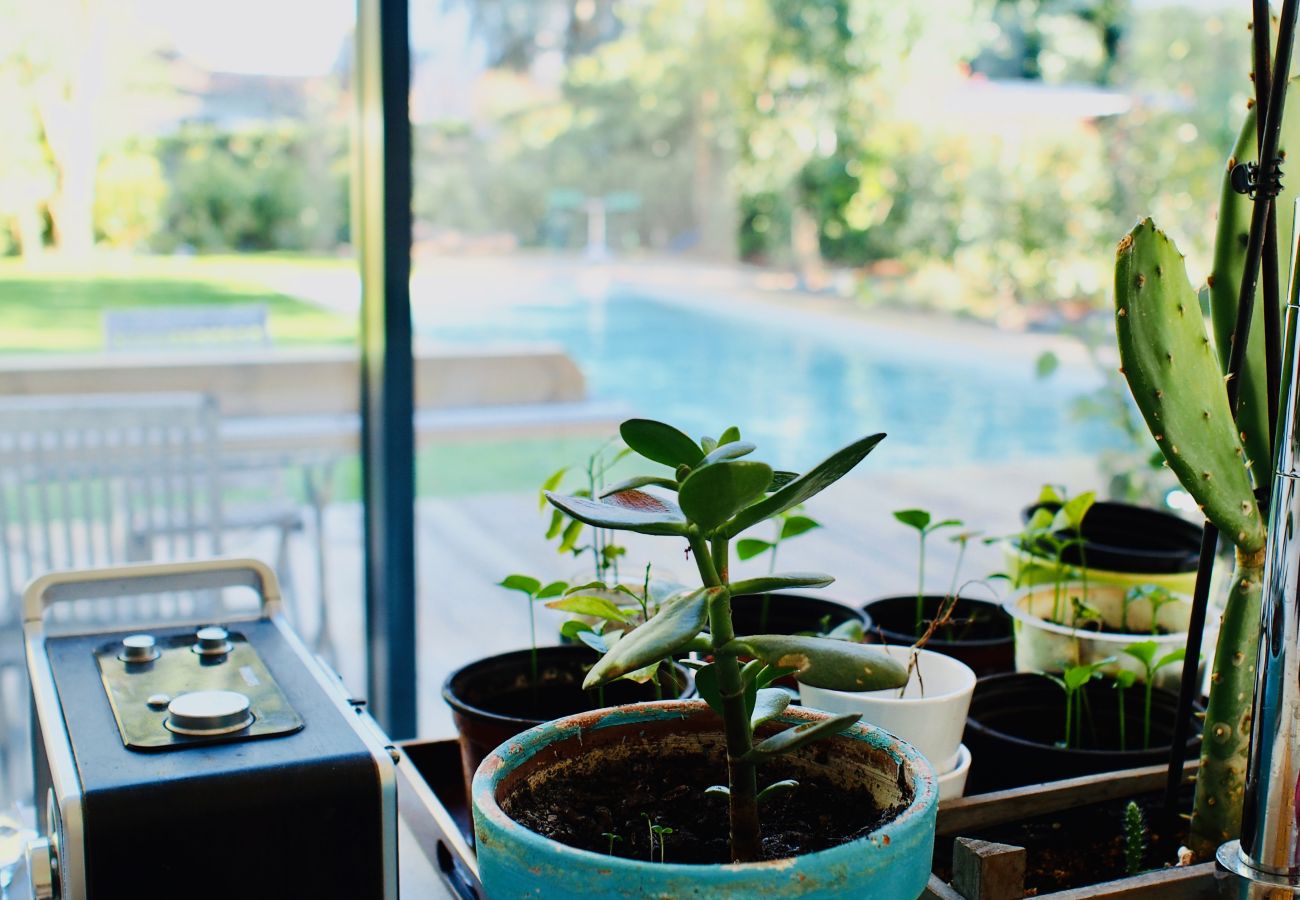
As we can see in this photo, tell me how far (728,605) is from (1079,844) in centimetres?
47

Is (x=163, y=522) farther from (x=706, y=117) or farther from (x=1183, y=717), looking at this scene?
(x=706, y=117)

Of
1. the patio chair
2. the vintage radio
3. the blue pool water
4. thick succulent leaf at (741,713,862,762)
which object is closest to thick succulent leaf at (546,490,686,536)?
thick succulent leaf at (741,713,862,762)

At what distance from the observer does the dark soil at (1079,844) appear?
87 centimetres

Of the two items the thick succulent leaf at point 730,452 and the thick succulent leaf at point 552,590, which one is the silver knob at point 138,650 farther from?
the thick succulent leaf at point 730,452

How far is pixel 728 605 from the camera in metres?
0.57

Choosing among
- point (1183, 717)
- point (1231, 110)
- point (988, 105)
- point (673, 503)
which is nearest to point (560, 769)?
point (673, 503)

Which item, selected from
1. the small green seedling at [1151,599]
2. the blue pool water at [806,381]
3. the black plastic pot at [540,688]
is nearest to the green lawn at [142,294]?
the blue pool water at [806,381]

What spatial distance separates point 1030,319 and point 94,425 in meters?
4.45

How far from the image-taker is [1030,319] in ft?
18.4

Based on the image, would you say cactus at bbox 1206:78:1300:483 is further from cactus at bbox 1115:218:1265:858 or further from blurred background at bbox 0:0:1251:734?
blurred background at bbox 0:0:1251:734

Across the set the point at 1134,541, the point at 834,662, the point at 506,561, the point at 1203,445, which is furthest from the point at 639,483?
the point at 506,561

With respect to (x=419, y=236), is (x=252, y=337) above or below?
below

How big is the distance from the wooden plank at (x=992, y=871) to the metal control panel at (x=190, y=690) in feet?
1.30

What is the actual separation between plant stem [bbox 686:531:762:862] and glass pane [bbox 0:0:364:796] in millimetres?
1477
